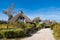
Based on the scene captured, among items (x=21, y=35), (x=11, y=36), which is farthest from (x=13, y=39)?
(x=21, y=35)

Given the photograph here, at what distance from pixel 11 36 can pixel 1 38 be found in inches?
70.2

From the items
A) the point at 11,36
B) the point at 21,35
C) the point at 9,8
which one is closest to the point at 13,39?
the point at 11,36

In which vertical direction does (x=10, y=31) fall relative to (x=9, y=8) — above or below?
below

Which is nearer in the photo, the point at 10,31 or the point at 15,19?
the point at 10,31

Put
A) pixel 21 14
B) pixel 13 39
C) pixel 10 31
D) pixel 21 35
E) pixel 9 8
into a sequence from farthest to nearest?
pixel 21 14 → pixel 9 8 → pixel 21 35 → pixel 10 31 → pixel 13 39

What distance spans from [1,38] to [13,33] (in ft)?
7.05

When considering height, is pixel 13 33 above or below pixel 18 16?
below

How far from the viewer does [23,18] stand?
5838 centimetres

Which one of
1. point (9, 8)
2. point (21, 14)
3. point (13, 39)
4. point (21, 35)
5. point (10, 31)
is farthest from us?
point (21, 14)

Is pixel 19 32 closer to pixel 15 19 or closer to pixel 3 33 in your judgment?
pixel 3 33

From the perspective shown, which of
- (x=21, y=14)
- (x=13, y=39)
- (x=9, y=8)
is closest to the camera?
(x=13, y=39)

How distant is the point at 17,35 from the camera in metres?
24.6

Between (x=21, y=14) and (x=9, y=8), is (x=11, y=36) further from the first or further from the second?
(x=21, y=14)

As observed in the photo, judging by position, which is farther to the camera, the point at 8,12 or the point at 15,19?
the point at 15,19
